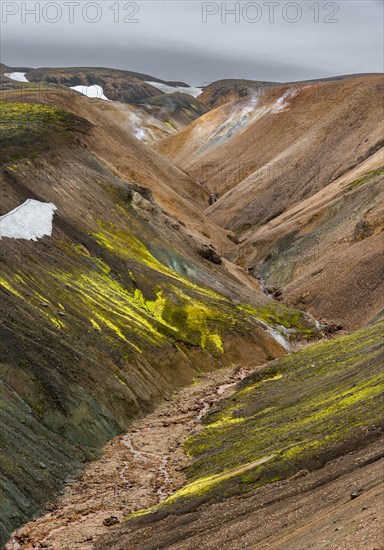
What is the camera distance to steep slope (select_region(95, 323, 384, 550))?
26750mm

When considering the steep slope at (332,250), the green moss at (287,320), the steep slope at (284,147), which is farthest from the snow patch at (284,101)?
the green moss at (287,320)

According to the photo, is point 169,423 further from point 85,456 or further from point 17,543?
point 17,543

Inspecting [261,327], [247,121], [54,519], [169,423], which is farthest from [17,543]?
[247,121]

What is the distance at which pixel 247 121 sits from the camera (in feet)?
620

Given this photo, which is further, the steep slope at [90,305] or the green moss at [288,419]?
the steep slope at [90,305]

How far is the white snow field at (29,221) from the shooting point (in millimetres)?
66262

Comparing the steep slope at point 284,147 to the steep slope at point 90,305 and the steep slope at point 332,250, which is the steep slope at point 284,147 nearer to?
the steep slope at point 332,250

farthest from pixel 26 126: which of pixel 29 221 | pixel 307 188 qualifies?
pixel 307 188

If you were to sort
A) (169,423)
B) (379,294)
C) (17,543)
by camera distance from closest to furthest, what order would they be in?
(17,543) < (169,423) < (379,294)

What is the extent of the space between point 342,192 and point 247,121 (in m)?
77.1

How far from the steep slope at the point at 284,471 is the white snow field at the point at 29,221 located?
21.1m

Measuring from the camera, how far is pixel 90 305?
62469 millimetres

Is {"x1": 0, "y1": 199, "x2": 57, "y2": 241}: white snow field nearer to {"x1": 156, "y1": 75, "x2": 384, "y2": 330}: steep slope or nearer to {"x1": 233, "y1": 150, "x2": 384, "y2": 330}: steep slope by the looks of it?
{"x1": 233, "y1": 150, "x2": 384, "y2": 330}: steep slope

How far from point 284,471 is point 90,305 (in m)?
30.0
